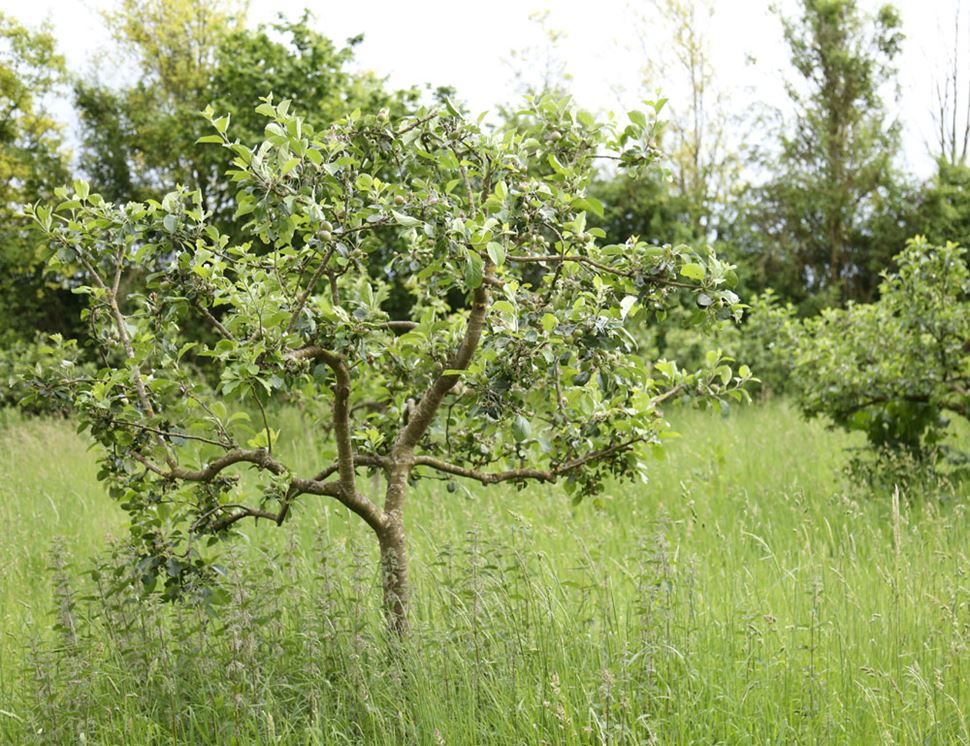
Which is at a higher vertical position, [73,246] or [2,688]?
[73,246]

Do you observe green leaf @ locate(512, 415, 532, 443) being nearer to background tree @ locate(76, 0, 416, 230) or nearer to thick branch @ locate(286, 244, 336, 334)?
thick branch @ locate(286, 244, 336, 334)

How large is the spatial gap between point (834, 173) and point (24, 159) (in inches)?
618

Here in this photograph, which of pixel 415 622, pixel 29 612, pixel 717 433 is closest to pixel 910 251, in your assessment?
pixel 717 433

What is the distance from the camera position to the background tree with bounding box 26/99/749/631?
9.83ft

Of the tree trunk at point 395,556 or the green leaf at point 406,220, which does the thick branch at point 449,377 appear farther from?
the green leaf at point 406,220

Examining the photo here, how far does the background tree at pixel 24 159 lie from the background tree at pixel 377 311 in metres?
15.9

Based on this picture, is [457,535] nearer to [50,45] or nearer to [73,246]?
[73,246]

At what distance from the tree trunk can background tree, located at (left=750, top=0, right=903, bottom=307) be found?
15110 mm

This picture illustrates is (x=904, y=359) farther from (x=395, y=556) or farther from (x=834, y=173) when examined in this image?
(x=834, y=173)

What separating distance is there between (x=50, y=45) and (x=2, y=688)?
58.3 ft

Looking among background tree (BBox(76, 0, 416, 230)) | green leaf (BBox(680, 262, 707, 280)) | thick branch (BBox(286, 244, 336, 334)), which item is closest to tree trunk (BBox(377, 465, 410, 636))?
thick branch (BBox(286, 244, 336, 334))

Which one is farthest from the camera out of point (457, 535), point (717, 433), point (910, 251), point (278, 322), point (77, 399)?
point (717, 433)

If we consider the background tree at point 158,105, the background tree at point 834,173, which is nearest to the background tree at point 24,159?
the background tree at point 158,105

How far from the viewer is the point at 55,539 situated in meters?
3.78
